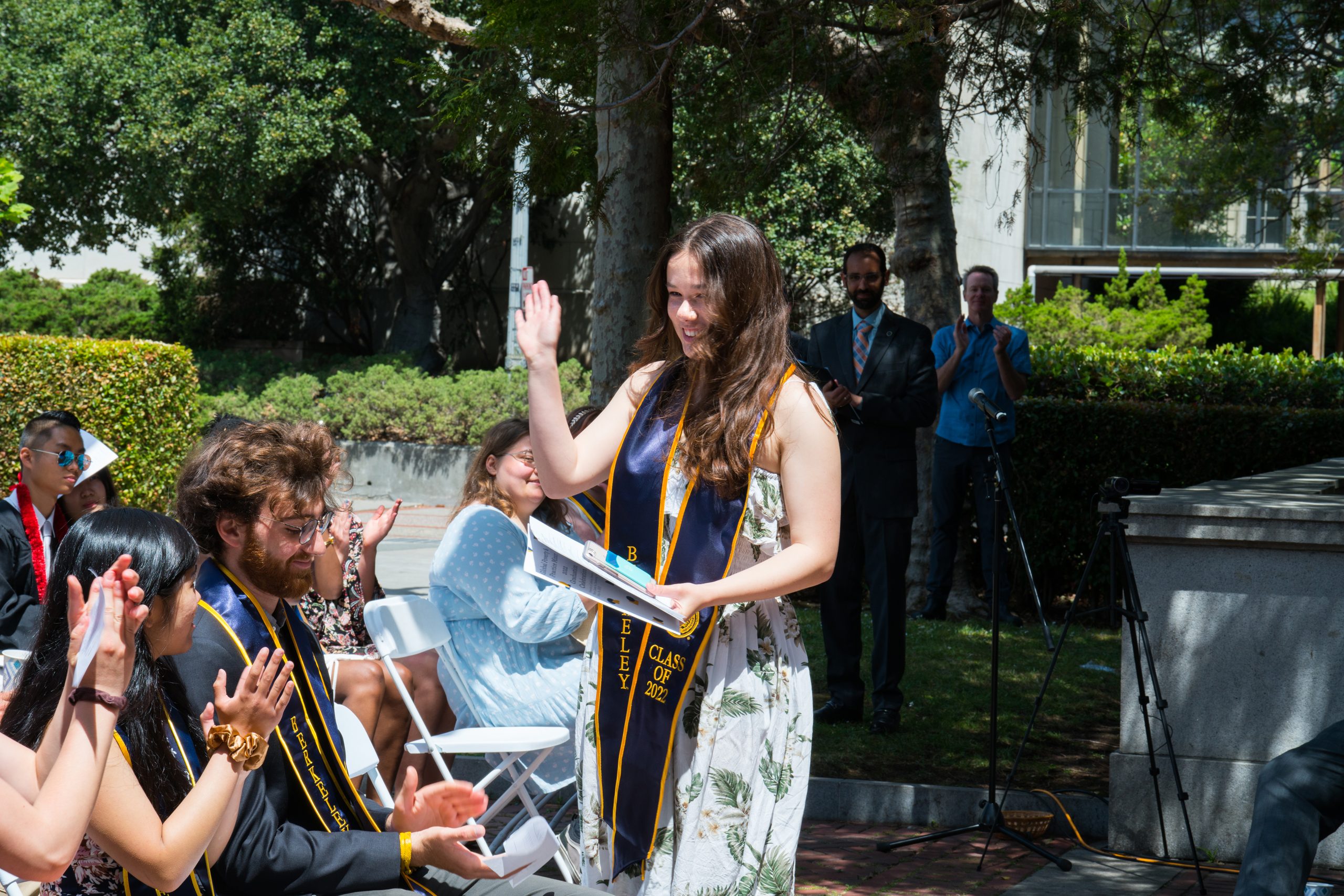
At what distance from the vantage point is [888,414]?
6.05m

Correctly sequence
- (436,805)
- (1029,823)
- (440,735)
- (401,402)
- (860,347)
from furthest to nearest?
(401,402) → (860,347) → (1029,823) → (440,735) → (436,805)

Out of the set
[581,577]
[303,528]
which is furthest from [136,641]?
[581,577]

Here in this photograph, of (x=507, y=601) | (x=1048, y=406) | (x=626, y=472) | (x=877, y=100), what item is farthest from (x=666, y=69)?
(x=1048, y=406)

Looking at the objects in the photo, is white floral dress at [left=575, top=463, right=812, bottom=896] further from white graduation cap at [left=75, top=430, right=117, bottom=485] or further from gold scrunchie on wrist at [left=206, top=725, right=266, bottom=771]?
white graduation cap at [left=75, top=430, right=117, bottom=485]

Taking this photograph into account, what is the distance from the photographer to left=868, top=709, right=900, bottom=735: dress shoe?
5.93m

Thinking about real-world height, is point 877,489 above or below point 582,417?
below

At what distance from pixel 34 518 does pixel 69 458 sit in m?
Result: 0.32

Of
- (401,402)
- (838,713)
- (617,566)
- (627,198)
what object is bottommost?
(838,713)

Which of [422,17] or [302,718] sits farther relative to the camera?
[422,17]

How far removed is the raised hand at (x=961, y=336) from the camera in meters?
8.36

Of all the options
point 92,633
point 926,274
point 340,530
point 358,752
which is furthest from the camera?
point 926,274

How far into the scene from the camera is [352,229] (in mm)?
24172

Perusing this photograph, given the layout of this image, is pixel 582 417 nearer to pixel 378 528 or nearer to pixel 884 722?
pixel 378 528

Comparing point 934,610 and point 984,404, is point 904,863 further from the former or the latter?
point 934,610
